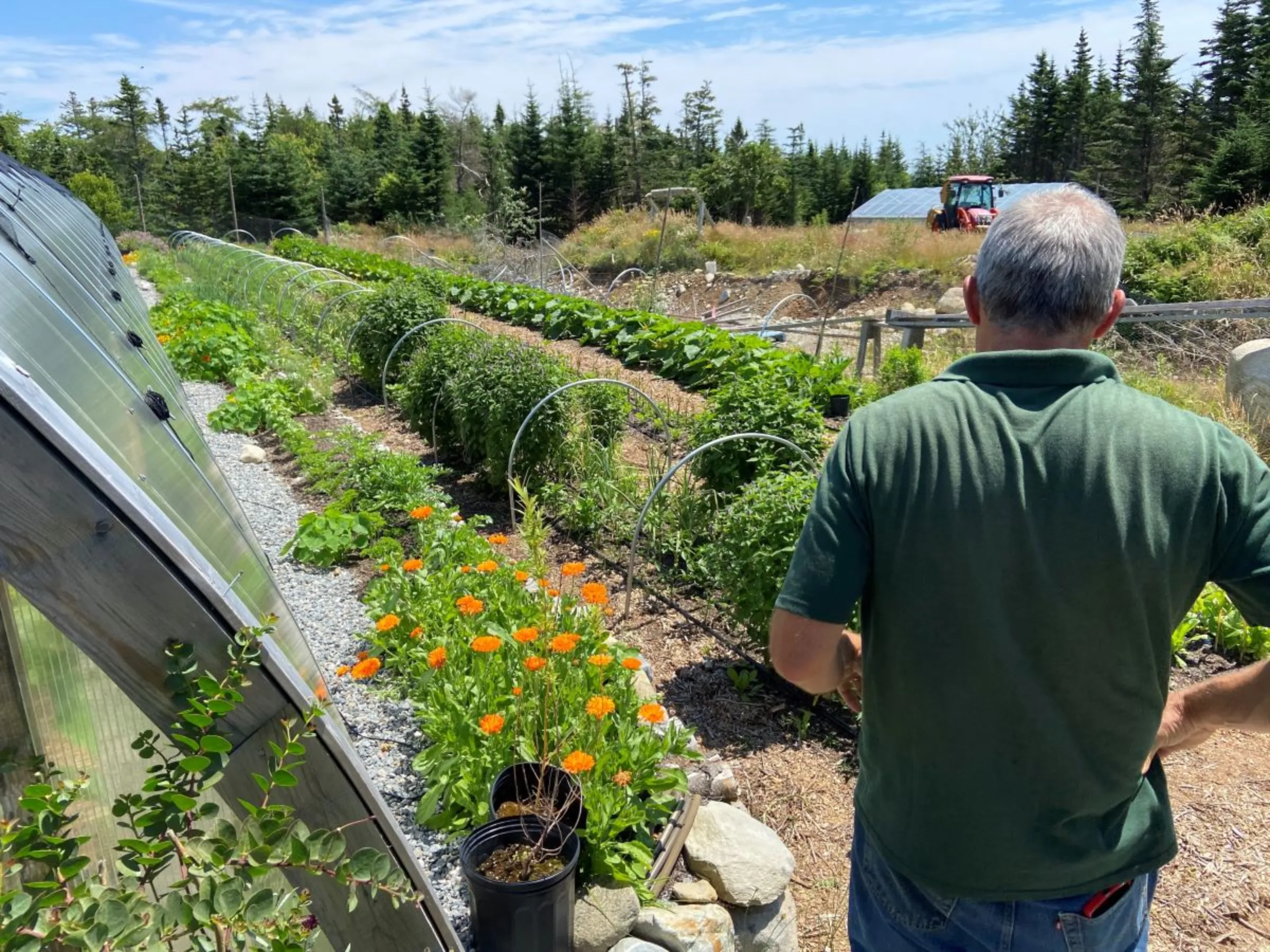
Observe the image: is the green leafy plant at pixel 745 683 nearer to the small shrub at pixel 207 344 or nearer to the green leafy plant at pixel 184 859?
the green leafy plant at pixel 184 859

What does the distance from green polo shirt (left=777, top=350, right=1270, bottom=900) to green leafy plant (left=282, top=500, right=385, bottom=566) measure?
4360 mm

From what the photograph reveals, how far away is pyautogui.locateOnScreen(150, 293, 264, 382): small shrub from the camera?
10.4 meters

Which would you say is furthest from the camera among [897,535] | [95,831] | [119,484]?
[95,831]

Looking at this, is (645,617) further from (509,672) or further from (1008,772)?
(1008,772)

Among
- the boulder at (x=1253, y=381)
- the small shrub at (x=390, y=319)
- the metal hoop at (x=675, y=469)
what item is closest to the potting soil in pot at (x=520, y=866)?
the metal hoop at (x=675, y=469)

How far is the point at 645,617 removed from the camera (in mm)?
4957

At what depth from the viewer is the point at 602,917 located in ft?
8.38

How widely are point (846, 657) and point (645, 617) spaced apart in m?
3.36

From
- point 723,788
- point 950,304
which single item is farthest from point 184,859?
point 950,304

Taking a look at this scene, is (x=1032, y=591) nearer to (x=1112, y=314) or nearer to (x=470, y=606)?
(x=1112, y=314)

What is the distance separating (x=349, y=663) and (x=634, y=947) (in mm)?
2204

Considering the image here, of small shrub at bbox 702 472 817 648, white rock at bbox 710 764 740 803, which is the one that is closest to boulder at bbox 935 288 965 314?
small shrub at bbox 702 472 817 648

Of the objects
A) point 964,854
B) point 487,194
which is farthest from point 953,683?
point 487,194

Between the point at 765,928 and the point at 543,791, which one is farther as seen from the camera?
the point at 765,928
